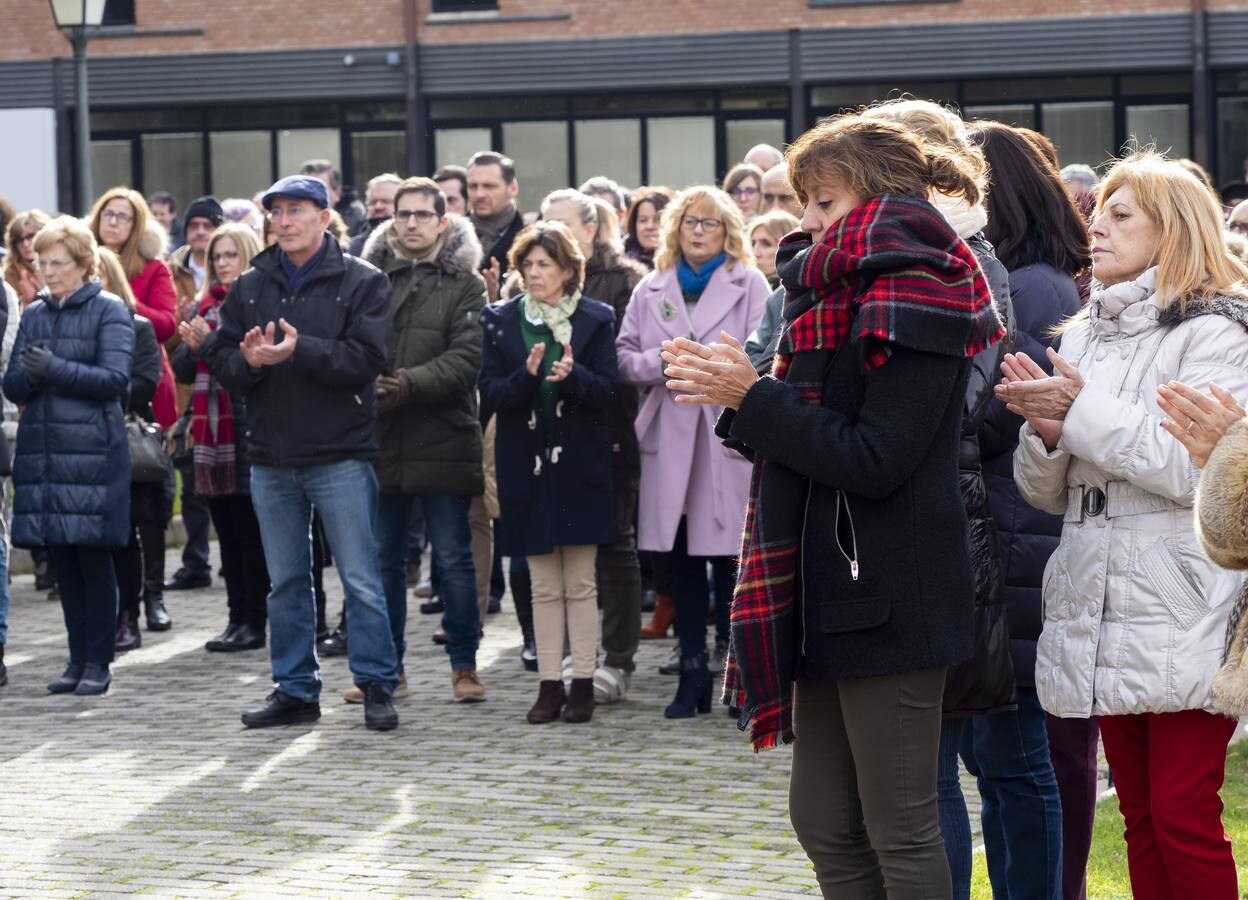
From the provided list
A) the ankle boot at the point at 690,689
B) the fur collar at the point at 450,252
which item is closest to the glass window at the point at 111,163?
the fur collar at the point at 450,252

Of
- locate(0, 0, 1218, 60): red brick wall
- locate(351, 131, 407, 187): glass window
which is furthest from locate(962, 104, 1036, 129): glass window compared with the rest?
locate(351, 131, 407, 187): glass window

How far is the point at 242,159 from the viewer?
31.0 meters

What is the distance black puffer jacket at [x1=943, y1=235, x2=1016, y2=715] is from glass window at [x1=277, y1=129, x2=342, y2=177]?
26.4 metres

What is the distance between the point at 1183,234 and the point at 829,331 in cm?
106

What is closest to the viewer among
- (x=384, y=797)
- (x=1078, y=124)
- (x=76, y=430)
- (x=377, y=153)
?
(x=384, y=797)

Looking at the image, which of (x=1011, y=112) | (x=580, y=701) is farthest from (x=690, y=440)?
(x=1011, y=112)

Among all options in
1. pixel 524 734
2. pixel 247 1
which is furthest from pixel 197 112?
pixel 524 734

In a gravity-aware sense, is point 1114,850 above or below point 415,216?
below

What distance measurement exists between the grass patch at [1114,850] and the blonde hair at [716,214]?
118 inches

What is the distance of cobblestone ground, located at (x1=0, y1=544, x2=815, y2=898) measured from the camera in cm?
608

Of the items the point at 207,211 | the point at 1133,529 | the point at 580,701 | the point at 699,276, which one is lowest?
the point at 580,701

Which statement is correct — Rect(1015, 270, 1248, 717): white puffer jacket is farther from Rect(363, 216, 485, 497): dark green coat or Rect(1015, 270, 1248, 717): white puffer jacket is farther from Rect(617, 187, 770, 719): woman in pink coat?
Rect(363, 216, 485, 497): dark green coat

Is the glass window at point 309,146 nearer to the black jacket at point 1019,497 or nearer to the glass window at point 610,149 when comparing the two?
the glass window at point 610,149

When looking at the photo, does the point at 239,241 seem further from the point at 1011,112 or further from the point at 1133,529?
the point at 1011,112
